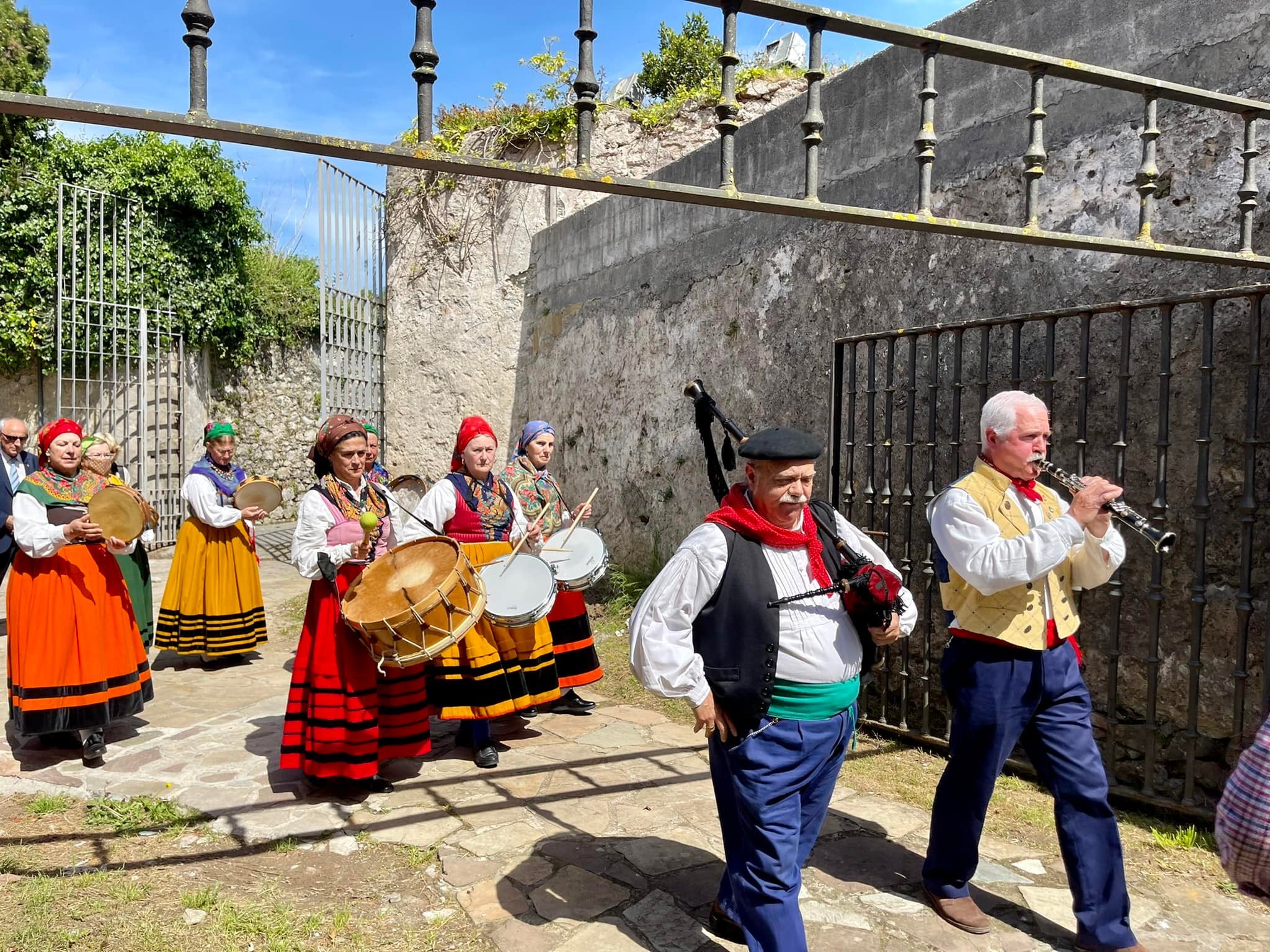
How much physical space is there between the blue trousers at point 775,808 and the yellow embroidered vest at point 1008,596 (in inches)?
23.5

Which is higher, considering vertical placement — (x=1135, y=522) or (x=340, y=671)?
(x=1135, y=522)

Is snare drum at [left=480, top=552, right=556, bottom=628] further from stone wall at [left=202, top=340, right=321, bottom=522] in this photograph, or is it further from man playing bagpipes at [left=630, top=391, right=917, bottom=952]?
stone wall at [left=202, top=340, right=321, bottom=522]

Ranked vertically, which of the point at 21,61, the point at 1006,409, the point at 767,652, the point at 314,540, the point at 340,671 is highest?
the point at 21,61

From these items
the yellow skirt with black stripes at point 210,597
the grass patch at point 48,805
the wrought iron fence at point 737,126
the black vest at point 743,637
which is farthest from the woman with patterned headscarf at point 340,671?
the yellow skirt with black stripes at point 210,597

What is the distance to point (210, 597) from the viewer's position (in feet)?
22.2

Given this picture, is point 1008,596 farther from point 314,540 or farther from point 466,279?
point 466,279

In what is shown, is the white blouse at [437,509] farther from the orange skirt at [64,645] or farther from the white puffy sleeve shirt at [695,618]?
the white puffy sleeve shirt at [695,618]

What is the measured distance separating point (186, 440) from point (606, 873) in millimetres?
11584

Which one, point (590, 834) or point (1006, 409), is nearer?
point (1006, 409)

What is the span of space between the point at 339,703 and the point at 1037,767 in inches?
115

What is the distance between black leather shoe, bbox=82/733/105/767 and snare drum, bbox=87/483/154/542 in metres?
1.04

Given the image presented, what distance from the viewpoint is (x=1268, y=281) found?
3.74 m

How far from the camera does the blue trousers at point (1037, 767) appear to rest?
2896 millimetres

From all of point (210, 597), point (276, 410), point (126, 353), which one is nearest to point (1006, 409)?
point (210, 597)
